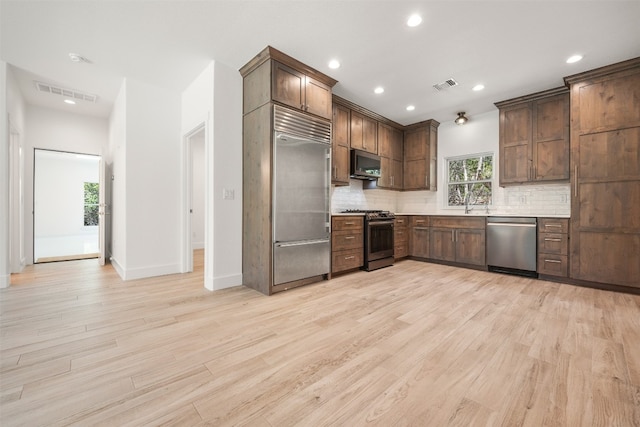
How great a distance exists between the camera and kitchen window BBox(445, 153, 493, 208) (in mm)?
5035

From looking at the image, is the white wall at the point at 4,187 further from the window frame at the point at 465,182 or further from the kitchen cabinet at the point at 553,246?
the kitchen cabinet at the point at 553,246

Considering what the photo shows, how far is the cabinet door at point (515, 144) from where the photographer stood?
13.9 feet

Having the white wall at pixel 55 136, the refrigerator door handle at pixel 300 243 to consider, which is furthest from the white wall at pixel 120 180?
the refrigerator door handle at pixel 300 243

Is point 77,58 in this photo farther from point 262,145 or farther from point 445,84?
point 445,84

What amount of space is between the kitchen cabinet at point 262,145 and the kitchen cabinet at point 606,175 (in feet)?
11.3

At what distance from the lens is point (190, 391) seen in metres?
1.45

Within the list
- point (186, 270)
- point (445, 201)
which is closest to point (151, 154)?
point (186, 270)

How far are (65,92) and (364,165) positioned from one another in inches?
195

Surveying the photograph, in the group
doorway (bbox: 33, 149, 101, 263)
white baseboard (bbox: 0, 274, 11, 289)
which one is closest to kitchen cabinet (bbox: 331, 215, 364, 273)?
white baseboard (bbox: 0, 274, 11, 289)

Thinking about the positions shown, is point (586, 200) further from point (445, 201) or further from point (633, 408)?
point (633, 408)

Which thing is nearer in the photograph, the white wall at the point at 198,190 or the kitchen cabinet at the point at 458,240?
the kitchen cabinet at the point at 458,240

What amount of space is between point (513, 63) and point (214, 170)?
12.8ft

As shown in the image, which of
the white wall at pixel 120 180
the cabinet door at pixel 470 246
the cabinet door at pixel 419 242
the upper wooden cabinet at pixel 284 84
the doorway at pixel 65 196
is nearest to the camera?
the upper wooden cabinet at pixel 284 84

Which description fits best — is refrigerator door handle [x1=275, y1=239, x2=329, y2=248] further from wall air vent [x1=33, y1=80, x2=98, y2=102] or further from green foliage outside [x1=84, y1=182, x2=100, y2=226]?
green foliage outside [x1=84, y1=182, x2=100, y2=226]
